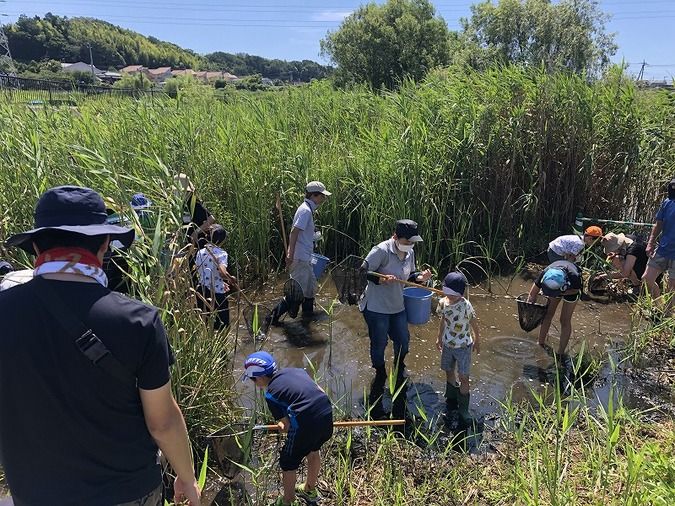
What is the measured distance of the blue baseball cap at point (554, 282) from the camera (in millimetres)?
4594

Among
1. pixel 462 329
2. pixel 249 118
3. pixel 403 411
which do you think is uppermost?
A: pixel 249 118

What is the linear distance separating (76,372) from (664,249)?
5.91 m

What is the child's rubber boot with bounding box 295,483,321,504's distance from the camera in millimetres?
3215

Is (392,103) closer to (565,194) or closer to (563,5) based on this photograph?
(565,194)

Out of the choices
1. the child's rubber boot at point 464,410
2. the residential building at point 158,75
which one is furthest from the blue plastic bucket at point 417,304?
the residential building at point 158,75

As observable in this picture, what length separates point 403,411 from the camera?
4332mm

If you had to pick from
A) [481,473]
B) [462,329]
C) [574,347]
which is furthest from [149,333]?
[574,347]

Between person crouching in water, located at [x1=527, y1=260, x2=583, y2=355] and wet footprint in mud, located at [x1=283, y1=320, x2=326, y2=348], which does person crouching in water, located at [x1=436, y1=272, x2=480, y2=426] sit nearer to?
person crouching in water, located at [x1=527, y1=260, x2=583, y2=355]

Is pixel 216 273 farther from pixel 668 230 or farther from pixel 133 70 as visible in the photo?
pixel 133 70

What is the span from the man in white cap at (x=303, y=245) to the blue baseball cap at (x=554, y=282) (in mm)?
2457

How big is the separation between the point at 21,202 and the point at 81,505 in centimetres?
416

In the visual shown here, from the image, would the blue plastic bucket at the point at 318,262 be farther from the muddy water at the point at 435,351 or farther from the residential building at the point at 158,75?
the residential building at the point at 158,75

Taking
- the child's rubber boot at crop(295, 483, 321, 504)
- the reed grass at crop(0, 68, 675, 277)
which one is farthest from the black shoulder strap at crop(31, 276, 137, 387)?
the reed grass at crop(0, 68, 675, 277)

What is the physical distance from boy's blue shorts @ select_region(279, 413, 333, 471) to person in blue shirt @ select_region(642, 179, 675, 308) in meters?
4.43
